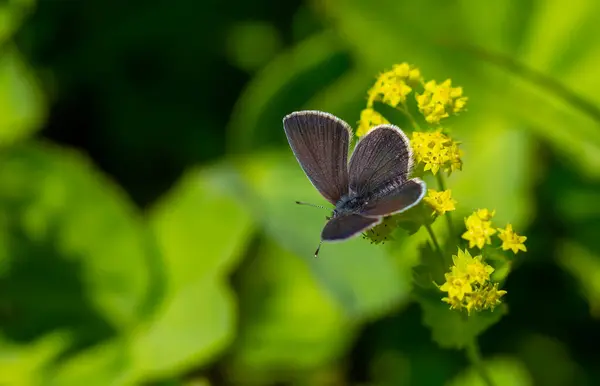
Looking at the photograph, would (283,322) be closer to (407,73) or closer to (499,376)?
(499,376)

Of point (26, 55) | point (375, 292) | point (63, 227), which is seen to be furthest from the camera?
point (26, 55)

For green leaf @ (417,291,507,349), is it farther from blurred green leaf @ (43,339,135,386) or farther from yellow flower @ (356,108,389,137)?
blurred green leaf @ (43,339,135,386)

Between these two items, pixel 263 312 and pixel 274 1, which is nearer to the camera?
pixel 263 312

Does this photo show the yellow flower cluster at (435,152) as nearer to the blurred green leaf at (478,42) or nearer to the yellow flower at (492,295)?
the yellow flower at (492,295)

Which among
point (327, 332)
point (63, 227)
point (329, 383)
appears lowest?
point (329, 383)

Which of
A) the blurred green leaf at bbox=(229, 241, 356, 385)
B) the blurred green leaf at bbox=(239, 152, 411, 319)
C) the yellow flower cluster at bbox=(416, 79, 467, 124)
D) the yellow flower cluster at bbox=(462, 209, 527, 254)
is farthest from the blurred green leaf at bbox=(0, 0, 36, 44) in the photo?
the yellow flower cluster at bbox=(462, 209, 527, 254)

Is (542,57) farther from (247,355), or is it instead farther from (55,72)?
(55,72)

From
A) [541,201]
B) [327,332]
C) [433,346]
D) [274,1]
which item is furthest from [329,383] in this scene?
[274,1]
